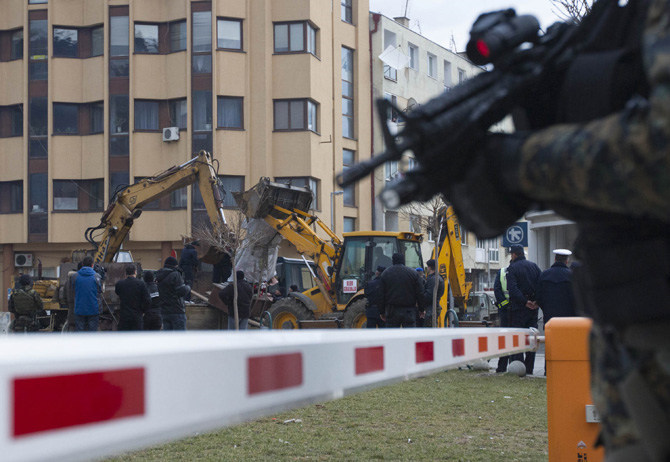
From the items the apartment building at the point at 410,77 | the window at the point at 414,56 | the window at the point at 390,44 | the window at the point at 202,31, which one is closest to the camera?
the window at the point at 202,31

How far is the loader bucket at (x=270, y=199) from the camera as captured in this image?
20703mm

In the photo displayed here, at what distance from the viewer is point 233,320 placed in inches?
721

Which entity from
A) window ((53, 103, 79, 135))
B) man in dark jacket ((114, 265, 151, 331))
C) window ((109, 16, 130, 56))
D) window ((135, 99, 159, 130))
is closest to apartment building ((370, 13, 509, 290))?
window ((135, 99, 159, 130))

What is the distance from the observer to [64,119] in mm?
39375

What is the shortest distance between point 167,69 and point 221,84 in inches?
116

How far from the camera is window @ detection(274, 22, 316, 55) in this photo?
38219 millimetres

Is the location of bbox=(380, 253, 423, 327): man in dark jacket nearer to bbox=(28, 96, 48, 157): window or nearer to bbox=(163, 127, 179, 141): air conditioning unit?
bbox=(163, 127, 179, 141): air conditioning unit

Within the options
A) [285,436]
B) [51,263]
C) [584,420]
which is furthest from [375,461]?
[51,263]

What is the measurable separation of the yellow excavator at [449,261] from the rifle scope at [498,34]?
1344 centimetres

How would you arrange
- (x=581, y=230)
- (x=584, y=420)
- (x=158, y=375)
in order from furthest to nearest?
1. (x=584, y=420)
2. (x=581, y=230)
3. (x=158, y=375)

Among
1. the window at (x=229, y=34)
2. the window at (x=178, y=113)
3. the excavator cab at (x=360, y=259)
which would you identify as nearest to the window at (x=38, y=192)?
the window at (x=178, y=113)

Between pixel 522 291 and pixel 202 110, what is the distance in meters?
26.8

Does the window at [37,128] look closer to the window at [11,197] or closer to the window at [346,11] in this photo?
the window at [11,197]

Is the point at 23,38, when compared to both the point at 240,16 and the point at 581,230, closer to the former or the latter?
the point at 240,16
